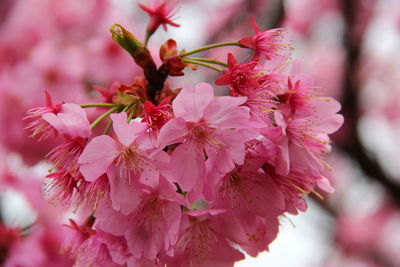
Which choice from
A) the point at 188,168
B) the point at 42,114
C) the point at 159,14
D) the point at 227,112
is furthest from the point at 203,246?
the point at 159,14

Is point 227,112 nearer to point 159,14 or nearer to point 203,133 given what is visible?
point 203,133

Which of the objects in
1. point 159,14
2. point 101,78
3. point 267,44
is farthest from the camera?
point 101,78

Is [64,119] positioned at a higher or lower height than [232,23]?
higher

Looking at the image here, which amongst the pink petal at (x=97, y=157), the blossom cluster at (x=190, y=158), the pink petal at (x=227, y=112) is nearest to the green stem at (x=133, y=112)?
the blossom cluster at (x=190, y=158)

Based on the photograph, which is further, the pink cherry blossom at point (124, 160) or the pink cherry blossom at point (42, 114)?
the pink cherry blossom at point (42, 114)

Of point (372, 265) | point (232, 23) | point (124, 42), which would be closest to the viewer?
point (124, 42)

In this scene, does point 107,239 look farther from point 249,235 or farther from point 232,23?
point 232,23

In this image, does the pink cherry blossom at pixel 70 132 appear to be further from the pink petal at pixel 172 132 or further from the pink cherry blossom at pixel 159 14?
the pink cherry blossom at pixel 159 14

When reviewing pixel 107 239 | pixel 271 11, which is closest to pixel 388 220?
pixel 271 11
